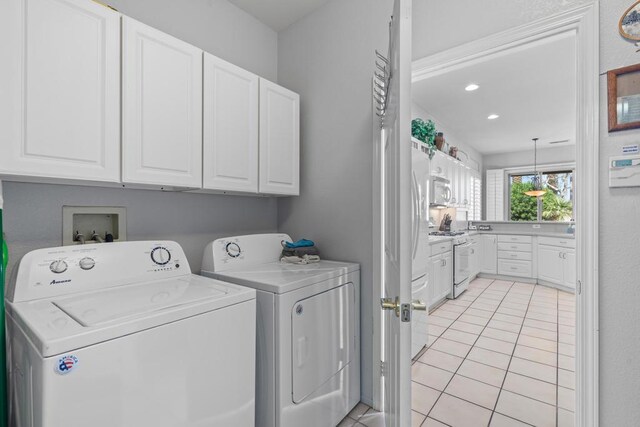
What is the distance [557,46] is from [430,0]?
1.91 metres

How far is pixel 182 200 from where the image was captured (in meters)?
2.02

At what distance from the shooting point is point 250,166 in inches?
79.0

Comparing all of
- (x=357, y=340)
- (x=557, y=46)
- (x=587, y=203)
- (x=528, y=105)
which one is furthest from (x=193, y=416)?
(x=528, y=105)

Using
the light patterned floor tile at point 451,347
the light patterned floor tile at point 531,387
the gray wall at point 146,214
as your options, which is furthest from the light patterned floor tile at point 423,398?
the gray wall at point 146,214

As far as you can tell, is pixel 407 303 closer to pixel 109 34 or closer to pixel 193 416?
pixel 193 416

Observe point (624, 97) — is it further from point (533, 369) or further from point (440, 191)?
point (440, 191)

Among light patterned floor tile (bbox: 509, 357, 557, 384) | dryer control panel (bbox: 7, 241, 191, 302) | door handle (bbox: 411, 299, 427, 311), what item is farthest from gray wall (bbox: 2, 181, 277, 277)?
light patterned floor tile (bbox: 509, 357, 557, 384)

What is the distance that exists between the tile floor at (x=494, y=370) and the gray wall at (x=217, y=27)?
8.76 feet

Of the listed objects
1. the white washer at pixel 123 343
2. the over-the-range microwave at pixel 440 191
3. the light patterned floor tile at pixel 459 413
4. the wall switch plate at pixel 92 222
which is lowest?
the light patterned floor tile at pixel 459 413

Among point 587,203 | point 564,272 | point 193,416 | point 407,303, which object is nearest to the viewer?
point 407,303

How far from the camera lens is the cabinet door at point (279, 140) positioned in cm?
210

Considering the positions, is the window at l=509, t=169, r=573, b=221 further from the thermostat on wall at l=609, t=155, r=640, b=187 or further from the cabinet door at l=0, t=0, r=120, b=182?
the cabinet door at l=0, t=0, r=120, b=182

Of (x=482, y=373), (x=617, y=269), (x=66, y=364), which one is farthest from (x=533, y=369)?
(x=66, y=364)

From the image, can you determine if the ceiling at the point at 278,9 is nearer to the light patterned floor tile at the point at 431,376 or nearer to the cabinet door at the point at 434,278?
the cabinet door at the point at 434,278
